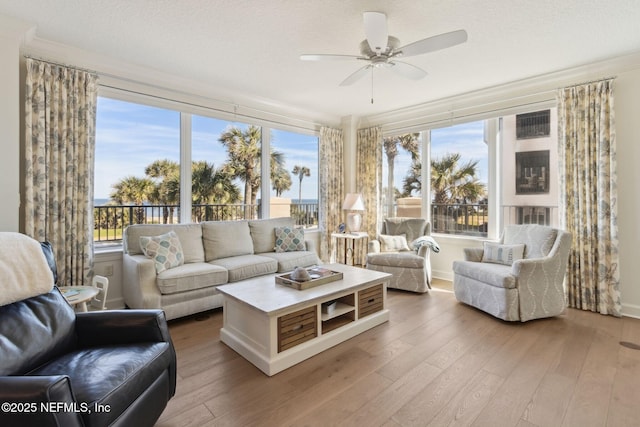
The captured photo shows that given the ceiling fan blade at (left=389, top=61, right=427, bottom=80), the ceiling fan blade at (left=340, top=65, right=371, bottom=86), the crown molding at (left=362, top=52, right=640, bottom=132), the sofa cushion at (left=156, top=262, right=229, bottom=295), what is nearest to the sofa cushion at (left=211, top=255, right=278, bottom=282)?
the sofa cushion at (left=156, top=262, right=229, bottom=295)

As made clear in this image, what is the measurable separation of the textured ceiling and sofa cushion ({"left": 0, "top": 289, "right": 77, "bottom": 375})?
84.0 inches

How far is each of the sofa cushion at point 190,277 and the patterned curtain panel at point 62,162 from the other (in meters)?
0.90

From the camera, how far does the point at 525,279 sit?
2.96 meters

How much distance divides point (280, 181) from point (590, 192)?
13.0 ft

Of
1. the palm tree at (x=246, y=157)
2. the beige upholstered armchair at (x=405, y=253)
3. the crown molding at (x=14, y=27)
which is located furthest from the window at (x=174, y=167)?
the beige upholstered armchair at (x=405, y=253)

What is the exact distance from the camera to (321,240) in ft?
17.3

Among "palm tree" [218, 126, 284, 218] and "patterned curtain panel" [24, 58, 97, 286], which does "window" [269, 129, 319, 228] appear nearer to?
"palm tree" [218, 126, 284, 218]

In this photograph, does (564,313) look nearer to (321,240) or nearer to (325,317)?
(325,317)

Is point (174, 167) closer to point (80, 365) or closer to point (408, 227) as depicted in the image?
point (80, 365)

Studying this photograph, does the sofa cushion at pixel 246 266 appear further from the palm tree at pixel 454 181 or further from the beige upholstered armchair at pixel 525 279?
the palm tree at pixel 454 181

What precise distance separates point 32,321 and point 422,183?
15.4 feet

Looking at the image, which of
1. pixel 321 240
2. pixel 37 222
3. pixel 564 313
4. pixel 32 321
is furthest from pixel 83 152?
pixel 564 313

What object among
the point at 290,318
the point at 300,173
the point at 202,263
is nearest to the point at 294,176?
the point at 300,173

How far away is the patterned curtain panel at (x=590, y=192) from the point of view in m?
3.16
